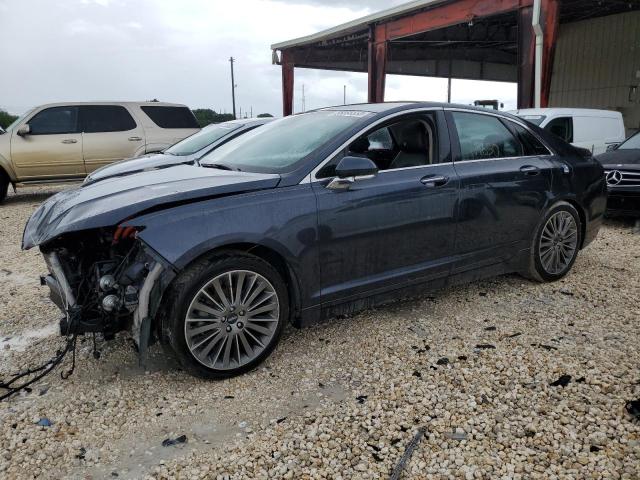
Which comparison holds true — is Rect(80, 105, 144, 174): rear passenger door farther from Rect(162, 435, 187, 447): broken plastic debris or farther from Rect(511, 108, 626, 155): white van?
Rect(162, 435, 187, 447): broken plastic debris

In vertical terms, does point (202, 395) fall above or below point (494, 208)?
below

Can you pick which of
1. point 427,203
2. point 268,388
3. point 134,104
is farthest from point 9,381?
point 134,104

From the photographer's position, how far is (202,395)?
2955 millimetres

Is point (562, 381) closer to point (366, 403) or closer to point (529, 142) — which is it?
point (366, 403)

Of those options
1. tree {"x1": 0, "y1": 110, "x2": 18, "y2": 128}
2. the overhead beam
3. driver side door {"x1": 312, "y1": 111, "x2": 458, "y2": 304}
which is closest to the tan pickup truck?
driver side door {"x1": 312, "y1": 111, "x2": 458, "y2": 304}

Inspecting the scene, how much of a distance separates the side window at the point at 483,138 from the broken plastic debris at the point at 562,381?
1764mm

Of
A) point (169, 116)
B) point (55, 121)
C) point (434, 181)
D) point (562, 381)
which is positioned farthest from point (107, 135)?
→ point (562, 381)

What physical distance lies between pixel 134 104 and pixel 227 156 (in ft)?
24.7

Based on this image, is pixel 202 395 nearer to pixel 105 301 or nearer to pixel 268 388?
pixel 268 388

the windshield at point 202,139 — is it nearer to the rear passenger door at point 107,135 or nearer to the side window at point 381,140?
the rear passenger door at point 107,135

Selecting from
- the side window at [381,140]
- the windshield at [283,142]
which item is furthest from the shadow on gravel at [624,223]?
the windshield at [283,142]

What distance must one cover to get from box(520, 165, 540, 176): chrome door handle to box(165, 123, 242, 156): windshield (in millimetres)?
4845

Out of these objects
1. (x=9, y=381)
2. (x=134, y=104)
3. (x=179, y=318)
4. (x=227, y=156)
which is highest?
(x=134, y=104)

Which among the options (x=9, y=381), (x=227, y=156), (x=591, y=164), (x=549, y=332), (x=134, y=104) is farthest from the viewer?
(x=134, y=104)
